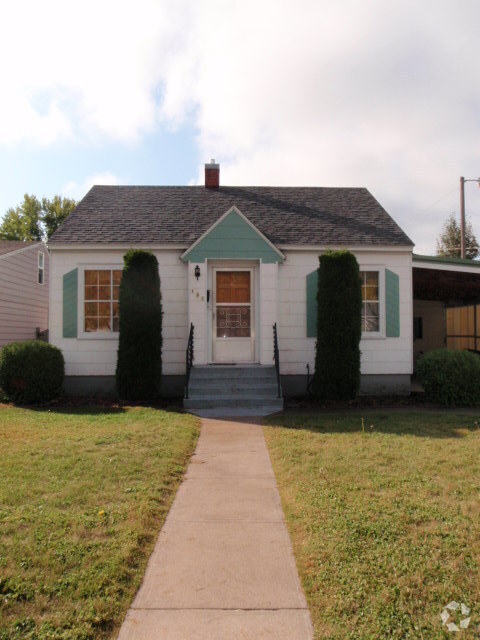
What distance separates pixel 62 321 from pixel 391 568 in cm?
1000

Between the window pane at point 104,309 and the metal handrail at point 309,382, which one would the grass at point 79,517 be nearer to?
the metal handrail at point 309,382

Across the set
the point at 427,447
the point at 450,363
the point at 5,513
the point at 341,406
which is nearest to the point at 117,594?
the point at 5,513

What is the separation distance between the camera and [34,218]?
47.3 m

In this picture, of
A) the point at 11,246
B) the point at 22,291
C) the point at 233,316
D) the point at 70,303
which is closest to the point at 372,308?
the point at 233,316

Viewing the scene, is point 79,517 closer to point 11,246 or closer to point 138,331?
point 138,331

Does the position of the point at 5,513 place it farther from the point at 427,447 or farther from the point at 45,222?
the point at 45,222

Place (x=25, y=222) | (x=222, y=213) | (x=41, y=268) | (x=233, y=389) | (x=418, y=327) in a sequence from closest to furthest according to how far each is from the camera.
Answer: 1. (x=233, y=389)
2. (x=222, y=213)
3. (x=418, y=327)
4. (x=41, y=268)
5. (x=25, y=222)

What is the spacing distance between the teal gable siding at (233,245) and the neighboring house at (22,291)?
892 centimetres

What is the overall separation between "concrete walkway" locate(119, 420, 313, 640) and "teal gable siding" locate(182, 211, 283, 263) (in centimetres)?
663

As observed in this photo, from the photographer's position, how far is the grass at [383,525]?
9.72ft

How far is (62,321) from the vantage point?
1180 cm

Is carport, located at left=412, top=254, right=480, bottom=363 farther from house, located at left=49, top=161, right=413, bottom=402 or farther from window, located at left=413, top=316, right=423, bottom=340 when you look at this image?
house, located at left=49, top=161, right=413, bottom=402

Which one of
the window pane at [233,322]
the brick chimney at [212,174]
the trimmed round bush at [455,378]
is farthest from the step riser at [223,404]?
the brick chimney at [212,174]

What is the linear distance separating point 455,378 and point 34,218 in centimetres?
4536
